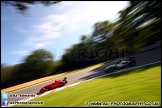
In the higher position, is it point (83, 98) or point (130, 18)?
point (130, 18)

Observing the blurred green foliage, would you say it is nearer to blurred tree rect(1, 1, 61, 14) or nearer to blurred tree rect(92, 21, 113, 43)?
blurred tree rect(92, 21, 113, 43)

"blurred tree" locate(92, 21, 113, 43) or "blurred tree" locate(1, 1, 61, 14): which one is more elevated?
"blurred tree" locate(1, 1, 61, 14)

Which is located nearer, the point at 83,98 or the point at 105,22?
the point at 105,22

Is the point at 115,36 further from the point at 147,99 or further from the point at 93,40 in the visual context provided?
the point at 147,99

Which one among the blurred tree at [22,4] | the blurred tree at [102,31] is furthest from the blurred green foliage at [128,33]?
the blurred tree at [22,4]

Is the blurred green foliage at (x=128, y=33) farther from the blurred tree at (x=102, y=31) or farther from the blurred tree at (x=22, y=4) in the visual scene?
the blurred tree at (x=22, y=4)

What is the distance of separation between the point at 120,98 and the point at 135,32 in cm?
650

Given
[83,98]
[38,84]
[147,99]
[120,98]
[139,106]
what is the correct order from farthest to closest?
[38,84] < [83,98] < [120,98] < [147,99] < [139,106]

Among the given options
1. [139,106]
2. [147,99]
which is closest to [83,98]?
[147,99]

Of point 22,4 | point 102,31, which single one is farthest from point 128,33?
point 22,4

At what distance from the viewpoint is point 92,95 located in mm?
8273

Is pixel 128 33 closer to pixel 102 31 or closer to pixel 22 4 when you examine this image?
pixel 102 31

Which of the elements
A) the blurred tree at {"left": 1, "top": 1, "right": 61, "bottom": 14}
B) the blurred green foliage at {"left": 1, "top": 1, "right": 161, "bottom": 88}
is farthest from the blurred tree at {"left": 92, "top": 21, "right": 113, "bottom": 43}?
the blurred tree at {"left": 1, "top": 1, "right": 61, "bottom": 14}

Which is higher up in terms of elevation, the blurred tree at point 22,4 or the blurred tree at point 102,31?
the blurred tree at point 22,4
